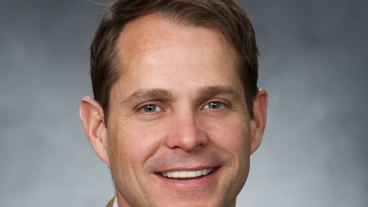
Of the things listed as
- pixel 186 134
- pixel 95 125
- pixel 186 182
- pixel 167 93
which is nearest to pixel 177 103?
pixel 167 93

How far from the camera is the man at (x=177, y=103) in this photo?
3748mm

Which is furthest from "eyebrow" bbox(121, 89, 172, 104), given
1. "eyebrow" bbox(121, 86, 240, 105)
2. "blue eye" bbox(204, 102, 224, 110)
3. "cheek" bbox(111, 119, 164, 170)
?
"blue eye" bbox(204, 102, 224, 110)

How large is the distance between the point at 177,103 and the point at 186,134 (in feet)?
0.60

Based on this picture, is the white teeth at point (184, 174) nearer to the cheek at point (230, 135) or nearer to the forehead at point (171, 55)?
the cheek at point (230, 135)

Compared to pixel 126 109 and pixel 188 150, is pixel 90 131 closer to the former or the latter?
pixel 126 109

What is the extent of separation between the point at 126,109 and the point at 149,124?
6.7 inches

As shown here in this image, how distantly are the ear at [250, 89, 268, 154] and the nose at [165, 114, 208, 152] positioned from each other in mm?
591

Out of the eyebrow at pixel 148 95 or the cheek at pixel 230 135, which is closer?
the eyebrow at pixel 148 95

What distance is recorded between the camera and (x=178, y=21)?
386 centimetres

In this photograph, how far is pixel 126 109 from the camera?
389 cm

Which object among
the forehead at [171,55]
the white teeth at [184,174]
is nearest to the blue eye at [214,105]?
the forehead at [171,55]

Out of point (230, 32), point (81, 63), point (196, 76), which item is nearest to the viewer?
point (196, 76)

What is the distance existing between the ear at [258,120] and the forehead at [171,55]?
16.8 inches

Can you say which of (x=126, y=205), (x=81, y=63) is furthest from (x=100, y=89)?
(x=81, y=63)
